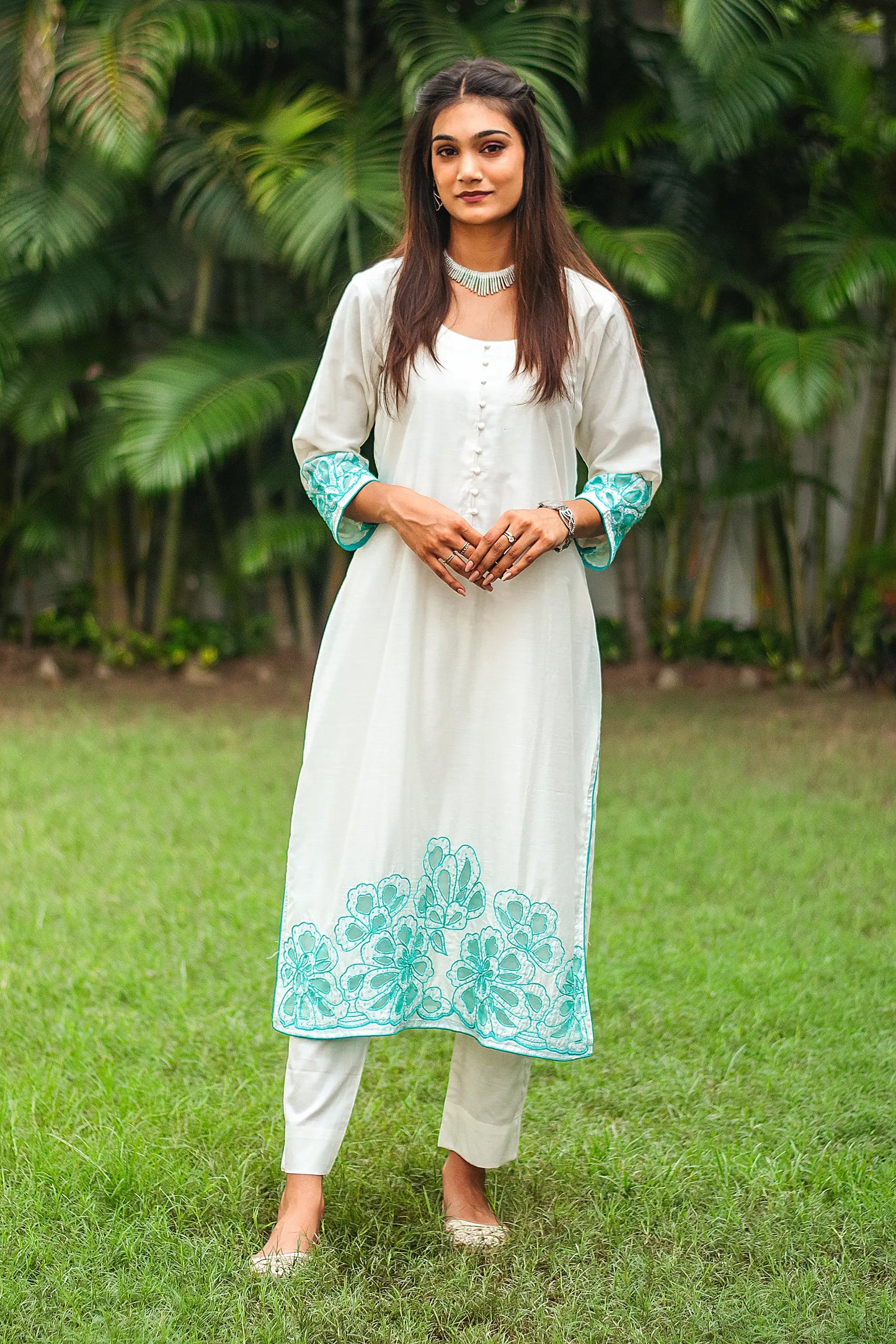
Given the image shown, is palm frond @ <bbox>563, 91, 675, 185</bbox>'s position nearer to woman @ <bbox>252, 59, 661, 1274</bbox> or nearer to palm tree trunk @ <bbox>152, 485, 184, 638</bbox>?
palm tree trunk @ <bbox>152, 485, 184, 638</bbox>

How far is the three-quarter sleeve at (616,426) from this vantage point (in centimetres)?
205

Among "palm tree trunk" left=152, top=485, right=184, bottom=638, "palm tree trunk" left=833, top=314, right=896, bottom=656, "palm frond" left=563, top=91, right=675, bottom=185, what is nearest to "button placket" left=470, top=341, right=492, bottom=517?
"palm frond" left=563, top=91, right=675, bottom=185

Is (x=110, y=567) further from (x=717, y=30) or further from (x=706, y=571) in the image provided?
(x=717, y=30)

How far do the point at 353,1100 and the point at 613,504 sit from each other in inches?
38.1

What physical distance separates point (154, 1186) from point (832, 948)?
6.03 feet

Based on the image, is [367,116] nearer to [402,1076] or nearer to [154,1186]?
[402,1076]

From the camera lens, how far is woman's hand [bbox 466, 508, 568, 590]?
1.88m

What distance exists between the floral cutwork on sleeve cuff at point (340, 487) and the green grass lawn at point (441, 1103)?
3.41ft

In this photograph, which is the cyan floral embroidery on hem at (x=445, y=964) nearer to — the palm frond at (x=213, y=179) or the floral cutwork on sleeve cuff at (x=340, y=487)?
the floral cutwork on sleeve cuff at (x=340, y=487)

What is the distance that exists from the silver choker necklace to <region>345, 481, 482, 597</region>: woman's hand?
32cm

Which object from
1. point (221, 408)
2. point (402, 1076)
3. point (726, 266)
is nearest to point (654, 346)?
point (726, 266)

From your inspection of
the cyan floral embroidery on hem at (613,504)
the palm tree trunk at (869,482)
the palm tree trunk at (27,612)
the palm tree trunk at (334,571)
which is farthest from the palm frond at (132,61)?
the cyan floral embroidery on hem at (613,504)

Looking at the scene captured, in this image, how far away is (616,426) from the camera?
2074 mm

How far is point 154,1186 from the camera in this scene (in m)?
2.19
